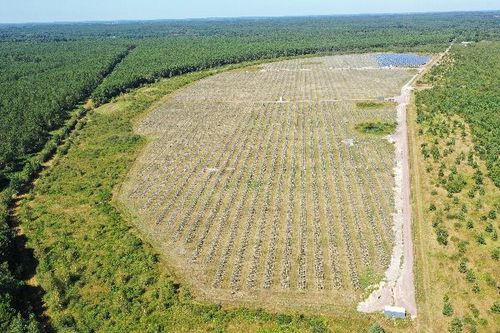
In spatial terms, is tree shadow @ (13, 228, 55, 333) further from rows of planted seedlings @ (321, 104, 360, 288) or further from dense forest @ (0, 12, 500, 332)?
rows of planted seedlings @ (321, 104, 360, 288)

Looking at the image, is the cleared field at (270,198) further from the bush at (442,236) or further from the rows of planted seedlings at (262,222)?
the bush at (442,236)

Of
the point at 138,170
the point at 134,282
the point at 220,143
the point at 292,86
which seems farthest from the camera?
the point at 292,86

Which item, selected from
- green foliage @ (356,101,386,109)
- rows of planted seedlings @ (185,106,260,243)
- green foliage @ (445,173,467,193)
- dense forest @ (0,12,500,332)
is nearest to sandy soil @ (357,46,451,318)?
green foliage @ (445,173,467,193)

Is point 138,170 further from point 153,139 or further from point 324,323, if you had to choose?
point 324,323

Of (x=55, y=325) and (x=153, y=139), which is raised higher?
(x=153, y=139)

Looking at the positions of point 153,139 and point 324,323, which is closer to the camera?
point 324,323

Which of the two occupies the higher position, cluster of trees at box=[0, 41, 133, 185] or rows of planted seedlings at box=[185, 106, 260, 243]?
cluster of trees at box=[0, 41, 133, 185]

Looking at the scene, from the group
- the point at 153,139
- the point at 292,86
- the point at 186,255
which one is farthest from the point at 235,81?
the point at 186,255
